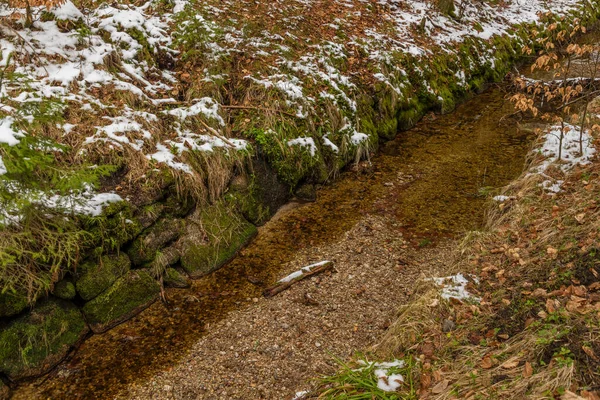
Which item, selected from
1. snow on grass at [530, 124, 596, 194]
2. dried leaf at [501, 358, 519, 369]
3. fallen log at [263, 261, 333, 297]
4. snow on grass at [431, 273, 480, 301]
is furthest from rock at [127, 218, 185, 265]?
snow on grass at [530, 124, 596, 194]

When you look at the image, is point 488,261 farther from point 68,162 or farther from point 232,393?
point 68,162

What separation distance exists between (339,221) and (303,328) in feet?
6.84

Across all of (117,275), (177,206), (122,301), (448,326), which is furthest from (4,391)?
(448,326)

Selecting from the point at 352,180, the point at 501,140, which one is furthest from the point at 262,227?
the point at 501,140

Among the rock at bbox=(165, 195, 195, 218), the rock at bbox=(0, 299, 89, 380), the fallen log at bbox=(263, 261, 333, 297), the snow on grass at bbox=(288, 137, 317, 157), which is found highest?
the snow on grass at bbox=(288, 137, 317, 157)

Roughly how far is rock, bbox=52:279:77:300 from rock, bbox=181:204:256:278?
125cm

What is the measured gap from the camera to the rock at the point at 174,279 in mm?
4852

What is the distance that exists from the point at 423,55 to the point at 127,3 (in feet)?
21.1

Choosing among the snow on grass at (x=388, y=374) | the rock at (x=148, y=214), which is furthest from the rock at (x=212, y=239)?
the snow on grass at (x=388, y=374)

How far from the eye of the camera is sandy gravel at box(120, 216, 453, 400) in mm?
3736

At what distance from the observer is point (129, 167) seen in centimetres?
503

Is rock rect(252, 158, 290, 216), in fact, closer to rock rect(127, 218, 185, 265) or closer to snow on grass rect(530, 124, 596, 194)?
rock rect(127, 218, 185, 265)

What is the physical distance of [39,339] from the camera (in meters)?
3.89

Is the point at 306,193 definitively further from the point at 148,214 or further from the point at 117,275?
the point at 117,275
